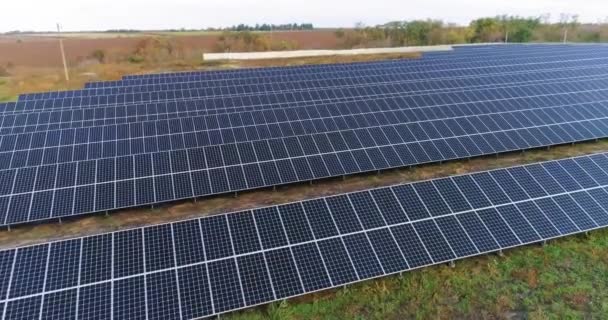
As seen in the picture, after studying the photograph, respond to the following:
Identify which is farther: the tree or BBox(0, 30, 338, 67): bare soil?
the tree

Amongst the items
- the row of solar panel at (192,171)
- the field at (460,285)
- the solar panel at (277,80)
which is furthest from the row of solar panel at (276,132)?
the solar panel at (277,80)

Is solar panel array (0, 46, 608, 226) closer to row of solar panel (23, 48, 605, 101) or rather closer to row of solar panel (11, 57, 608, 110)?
row of solar panel (11, 57, 608, 110)

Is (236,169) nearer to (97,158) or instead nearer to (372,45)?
(97,158)

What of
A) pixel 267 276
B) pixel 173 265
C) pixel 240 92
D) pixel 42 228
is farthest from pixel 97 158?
pixel 240 92

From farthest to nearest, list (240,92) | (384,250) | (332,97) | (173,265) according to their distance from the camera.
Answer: (240,92), (332,97), (384,250), (173,265)

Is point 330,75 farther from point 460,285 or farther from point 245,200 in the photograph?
point 460,285

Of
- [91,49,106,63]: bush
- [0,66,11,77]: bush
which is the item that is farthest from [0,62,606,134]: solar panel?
[91,49,106,63]: bush
